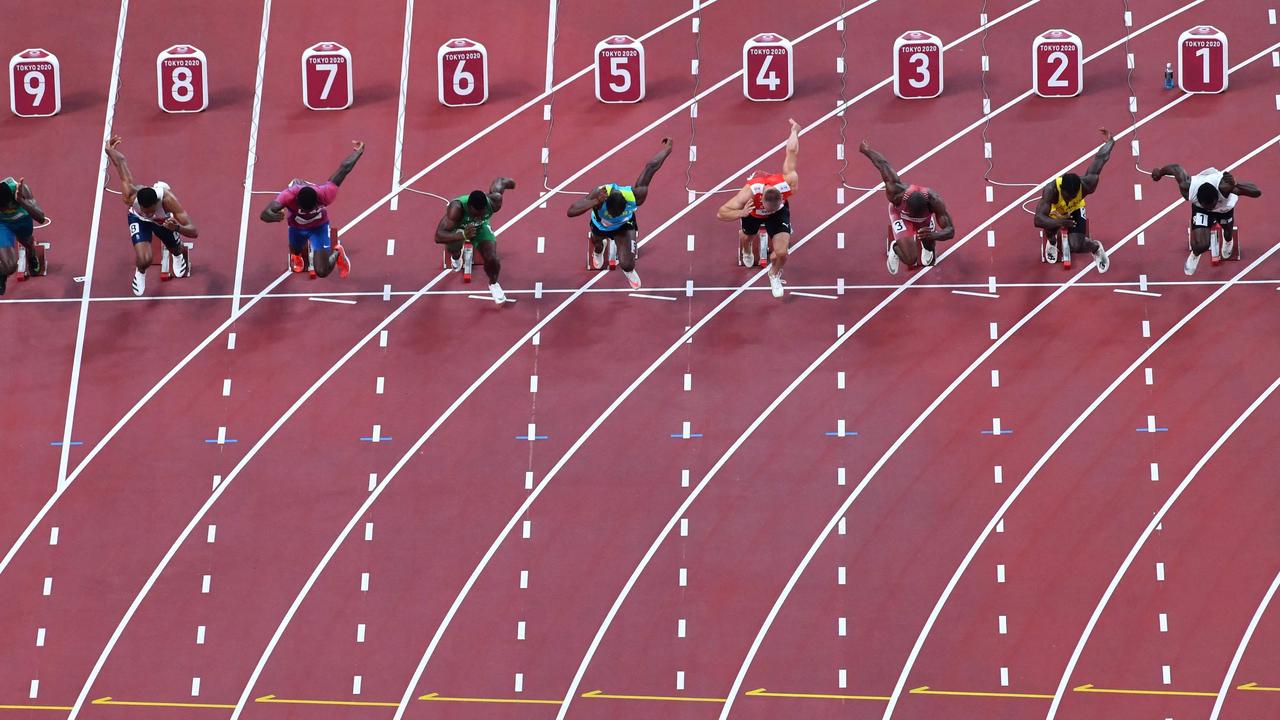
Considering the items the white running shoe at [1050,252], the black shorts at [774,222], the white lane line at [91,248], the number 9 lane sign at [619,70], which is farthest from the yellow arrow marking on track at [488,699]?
the number 9 lane sign at [619,70]

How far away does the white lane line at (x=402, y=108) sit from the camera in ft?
75.5

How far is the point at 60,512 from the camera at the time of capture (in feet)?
68.8

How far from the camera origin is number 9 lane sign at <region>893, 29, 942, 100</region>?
23.4 meters

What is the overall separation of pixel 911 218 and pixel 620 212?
3158 mm

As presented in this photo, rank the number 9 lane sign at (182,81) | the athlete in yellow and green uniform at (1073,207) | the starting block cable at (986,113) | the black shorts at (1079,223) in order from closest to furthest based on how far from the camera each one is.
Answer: the athlete in yellow and green uniform at (1073,207) → the black shorts at (1079,223) → the starting block cable at (986,113) → the number 9 lane sign at (182,81)

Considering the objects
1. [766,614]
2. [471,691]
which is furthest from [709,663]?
[471,691]

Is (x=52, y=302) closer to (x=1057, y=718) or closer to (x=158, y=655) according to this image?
(x=158, y=655)

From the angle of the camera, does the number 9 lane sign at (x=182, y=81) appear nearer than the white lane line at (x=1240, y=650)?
No

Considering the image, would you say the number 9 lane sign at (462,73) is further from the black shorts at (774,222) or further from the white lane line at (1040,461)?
the white lane line at (1040,461)

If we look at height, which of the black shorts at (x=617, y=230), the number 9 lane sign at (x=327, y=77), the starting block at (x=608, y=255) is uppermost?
the number 9 lane sign at (x=327, y=77)

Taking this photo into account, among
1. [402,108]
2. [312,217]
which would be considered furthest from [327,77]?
[312,217]

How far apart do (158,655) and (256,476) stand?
216 cm

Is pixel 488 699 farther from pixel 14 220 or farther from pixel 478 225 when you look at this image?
pixel 14 220

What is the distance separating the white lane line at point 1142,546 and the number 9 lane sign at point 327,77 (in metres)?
10.4
